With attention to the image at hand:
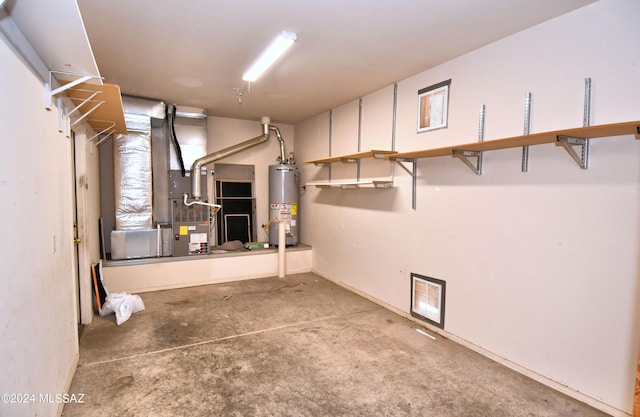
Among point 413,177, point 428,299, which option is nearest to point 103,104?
point 413,177

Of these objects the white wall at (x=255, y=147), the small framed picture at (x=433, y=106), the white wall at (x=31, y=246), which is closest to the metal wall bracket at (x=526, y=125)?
the small framed picture at (x=433, y=106)

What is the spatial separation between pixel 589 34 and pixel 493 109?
2.43 feet

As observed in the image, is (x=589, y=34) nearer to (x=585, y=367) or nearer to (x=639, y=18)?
(x=639, y=18)

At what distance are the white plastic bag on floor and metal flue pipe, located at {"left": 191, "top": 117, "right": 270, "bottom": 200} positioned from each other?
1.65 metres

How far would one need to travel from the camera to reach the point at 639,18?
1989mm

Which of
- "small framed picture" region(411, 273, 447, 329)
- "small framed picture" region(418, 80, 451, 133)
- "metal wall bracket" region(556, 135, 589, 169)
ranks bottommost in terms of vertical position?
"small framed picture" region(411, 273, 447, 329)

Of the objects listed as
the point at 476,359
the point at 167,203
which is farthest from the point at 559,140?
the point at 167,203

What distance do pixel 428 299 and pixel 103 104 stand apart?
138 inches

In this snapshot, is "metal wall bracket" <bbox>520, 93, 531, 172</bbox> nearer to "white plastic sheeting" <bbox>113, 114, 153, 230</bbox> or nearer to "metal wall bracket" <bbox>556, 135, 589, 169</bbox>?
"metal wall bracket" <bbox>556, 135, 589, 169</bbox>

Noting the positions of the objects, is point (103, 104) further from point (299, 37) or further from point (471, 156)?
point (471, 156)

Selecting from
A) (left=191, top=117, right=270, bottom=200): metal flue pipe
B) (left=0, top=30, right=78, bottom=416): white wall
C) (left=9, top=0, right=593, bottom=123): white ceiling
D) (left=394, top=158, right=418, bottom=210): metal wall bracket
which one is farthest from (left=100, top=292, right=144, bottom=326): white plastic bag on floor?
(left=394, top=158, right=418, bottom=210): metal wall bracket

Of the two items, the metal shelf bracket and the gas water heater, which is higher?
the metal shelf bracket

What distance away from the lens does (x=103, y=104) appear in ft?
9.18

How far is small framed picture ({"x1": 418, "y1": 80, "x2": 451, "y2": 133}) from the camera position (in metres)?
3.20
